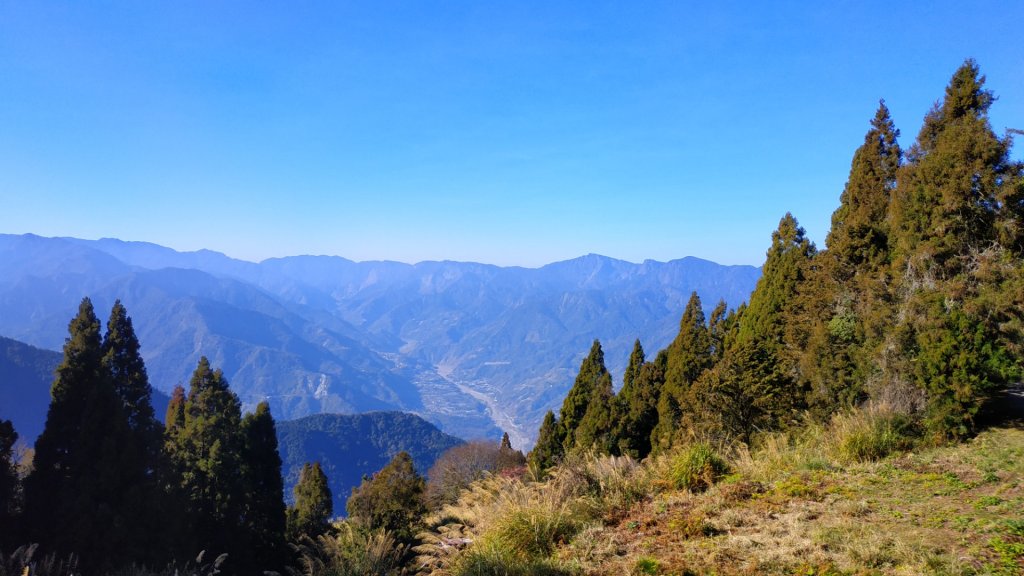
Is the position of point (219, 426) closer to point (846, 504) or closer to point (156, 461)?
point (156, 461)

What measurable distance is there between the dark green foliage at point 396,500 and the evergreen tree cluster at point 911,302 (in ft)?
22.4

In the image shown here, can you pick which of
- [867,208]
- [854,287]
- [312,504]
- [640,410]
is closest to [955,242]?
[854,287]

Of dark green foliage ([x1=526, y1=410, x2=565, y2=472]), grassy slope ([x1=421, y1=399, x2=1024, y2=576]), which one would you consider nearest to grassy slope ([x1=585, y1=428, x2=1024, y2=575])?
grassy slope ([x1=421, y1=399, x2=1024, y2=576])

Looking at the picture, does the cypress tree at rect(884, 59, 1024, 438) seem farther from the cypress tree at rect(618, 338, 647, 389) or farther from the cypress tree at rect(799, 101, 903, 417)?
the cypress tree at rect(618, 338, 647, 389)

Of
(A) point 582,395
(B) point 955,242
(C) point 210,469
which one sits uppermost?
(B) point 955,242

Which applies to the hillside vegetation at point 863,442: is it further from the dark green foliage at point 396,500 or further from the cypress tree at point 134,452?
the cypress tree at point 134,452

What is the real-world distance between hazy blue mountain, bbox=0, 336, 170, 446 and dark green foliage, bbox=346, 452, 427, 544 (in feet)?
478

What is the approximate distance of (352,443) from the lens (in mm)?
142000

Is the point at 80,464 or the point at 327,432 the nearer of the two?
the point at 80,464

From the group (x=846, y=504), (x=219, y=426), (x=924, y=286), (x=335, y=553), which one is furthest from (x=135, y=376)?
(x=924, y=286)

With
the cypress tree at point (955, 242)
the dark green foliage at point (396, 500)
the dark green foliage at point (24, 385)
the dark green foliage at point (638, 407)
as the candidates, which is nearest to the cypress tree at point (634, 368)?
the dark green foliage at point (638, 407)

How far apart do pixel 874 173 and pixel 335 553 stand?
22.7m

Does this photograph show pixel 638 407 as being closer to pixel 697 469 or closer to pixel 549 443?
pixel 549 443

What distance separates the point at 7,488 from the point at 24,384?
545 ft
